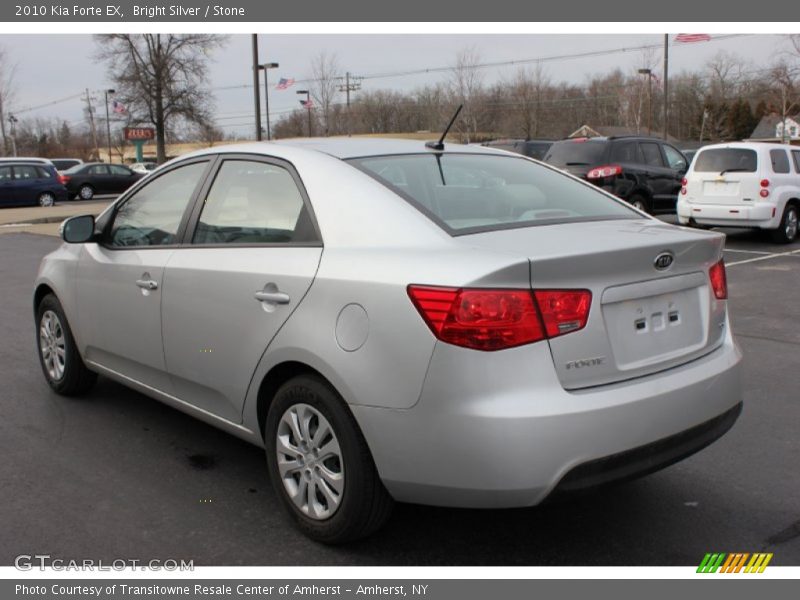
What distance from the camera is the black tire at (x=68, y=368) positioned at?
5.02 metres

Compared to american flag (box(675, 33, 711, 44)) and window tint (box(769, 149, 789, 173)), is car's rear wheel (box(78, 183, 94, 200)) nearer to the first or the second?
american flag (box(675, 33, 711, 44))

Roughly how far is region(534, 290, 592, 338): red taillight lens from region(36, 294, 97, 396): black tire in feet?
11.4

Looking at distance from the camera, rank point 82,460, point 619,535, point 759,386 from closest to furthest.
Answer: point 619,535 → point 82,460 → point 759,386

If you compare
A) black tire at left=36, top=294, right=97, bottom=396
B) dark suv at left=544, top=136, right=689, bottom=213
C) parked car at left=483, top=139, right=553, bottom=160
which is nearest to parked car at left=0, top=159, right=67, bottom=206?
parked car at left=483, top=139, right=553, bottom=160

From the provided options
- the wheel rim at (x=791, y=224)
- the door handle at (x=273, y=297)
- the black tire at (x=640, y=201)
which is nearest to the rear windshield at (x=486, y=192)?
the door handle at (x=273, y=297)

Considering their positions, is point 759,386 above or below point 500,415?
below

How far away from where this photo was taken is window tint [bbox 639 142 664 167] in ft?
48.7

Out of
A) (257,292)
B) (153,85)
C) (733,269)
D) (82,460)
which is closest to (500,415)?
(257,292)

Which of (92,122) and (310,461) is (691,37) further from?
(92,122)

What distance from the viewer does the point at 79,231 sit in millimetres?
4543

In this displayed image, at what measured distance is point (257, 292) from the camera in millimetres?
3320

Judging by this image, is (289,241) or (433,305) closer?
(433,305)

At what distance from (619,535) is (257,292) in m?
1.85

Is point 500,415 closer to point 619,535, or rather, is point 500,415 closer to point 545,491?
point 545,491
